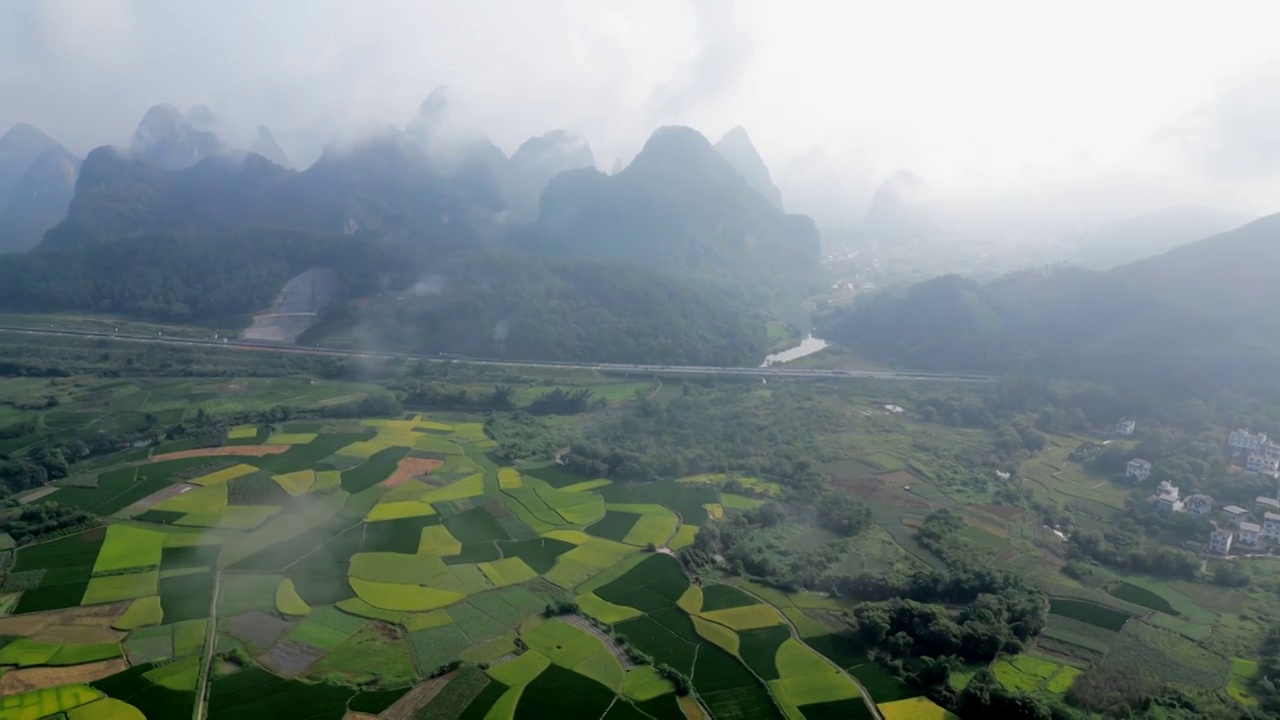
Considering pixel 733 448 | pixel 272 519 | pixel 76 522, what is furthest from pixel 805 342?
pixel 76 522

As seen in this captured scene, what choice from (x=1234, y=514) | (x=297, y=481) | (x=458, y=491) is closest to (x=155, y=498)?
(x=297, y=481)

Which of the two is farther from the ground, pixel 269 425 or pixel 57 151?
pixel 57 151

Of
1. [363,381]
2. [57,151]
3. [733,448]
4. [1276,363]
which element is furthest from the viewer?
[57,151]

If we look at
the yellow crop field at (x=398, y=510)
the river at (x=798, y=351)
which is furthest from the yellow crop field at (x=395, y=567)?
the river at (x=798, y=351)

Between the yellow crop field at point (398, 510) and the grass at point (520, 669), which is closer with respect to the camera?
the grass at point (520, 669)

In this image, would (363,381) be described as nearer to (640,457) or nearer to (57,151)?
(640,457)

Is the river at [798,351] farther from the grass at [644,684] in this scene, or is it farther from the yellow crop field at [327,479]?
the grass at [644,684]

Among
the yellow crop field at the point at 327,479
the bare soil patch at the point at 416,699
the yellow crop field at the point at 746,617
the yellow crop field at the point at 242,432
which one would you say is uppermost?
the yellow crop field at the point at 242,432
